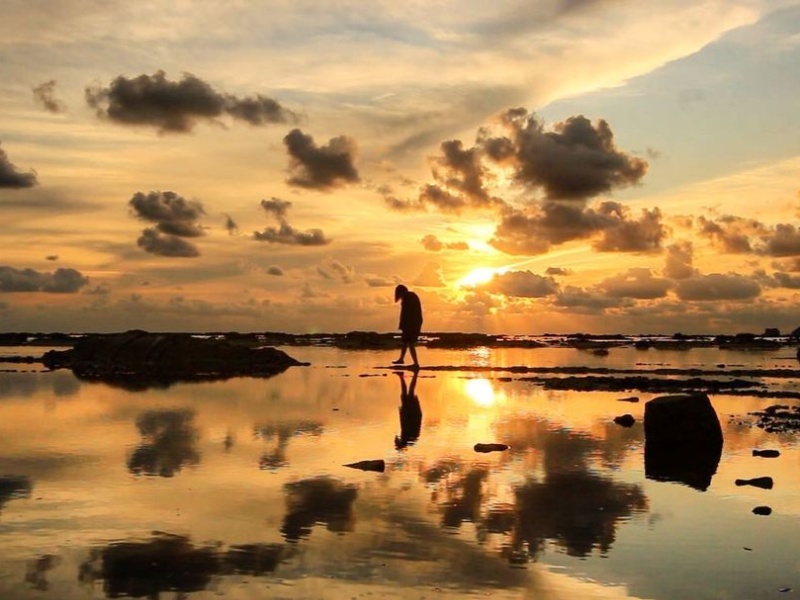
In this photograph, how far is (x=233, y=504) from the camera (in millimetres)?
10406

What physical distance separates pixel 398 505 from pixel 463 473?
249cm

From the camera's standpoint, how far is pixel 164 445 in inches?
598

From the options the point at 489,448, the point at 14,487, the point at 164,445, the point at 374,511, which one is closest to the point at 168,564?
the point at 374,511

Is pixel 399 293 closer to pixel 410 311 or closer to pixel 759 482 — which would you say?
pixel 410 311

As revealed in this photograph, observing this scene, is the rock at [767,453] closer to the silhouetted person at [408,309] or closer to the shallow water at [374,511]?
the shallow water at [374,511]

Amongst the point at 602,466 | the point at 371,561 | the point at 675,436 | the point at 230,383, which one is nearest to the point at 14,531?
the point at 371,561

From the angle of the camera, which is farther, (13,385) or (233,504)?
(13,385)

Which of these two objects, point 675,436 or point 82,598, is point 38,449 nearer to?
point 82,598

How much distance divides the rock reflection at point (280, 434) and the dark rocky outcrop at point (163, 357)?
64.1 feet

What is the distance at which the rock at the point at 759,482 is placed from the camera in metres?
12.4

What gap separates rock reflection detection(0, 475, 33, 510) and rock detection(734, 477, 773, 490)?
33.7 feet

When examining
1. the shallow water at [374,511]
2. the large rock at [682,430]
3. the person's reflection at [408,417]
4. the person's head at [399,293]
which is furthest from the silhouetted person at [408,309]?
the large rock at [682,430]

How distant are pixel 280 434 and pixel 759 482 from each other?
29.4ft

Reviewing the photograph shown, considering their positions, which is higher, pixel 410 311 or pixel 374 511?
pixel 410 311
